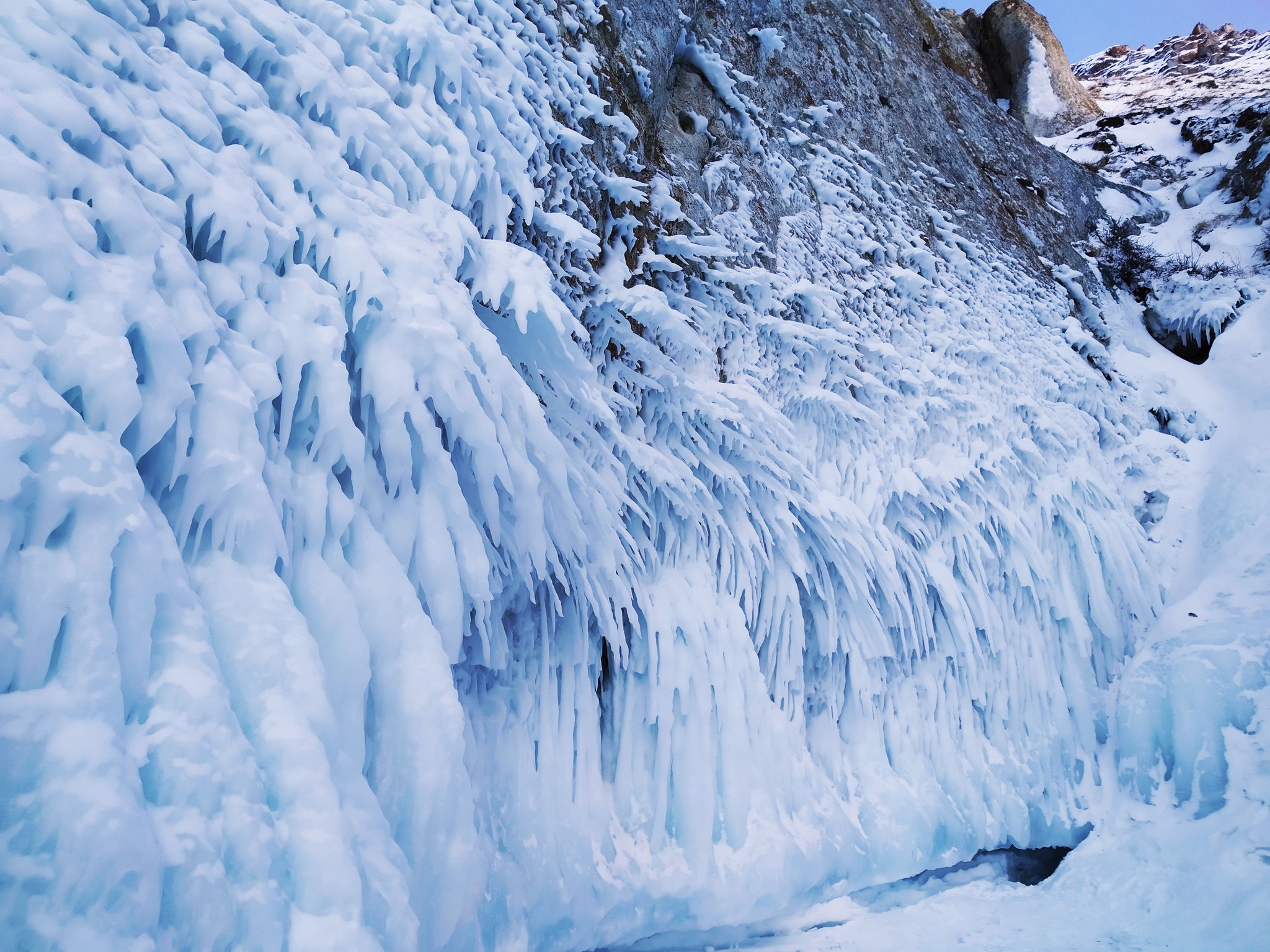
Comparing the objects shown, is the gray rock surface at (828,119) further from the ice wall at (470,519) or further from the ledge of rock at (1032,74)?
the ledge of rock at (1032,74)

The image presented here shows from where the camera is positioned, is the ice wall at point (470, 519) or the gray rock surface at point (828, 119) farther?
the gray rock surface at point (828, 119)

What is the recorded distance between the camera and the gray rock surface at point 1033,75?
13.8 meters

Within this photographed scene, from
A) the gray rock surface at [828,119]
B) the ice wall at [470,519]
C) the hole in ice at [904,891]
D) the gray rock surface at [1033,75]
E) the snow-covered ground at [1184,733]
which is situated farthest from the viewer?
the gray rock surface at [1033,75]

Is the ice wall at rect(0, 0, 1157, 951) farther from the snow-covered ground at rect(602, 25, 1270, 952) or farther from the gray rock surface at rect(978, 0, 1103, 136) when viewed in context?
the gray rock surface at rect(978, 0, 1103, 136)

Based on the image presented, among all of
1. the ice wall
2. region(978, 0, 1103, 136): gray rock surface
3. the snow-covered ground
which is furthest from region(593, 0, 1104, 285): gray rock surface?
region(978, 0, 1103, 136): gray rock surface

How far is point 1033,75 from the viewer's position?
Result: 13969 mm

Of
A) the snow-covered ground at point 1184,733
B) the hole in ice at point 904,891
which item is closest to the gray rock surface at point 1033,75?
the snow-covered ground at point 1184,733

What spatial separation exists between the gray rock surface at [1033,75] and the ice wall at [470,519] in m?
10.2

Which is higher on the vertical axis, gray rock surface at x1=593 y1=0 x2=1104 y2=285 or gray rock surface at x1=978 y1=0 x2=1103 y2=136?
gray rock surface at x1=978 y1=0 x2=1103 y2=136

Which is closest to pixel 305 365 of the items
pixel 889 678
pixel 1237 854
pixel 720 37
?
pixel 889 678

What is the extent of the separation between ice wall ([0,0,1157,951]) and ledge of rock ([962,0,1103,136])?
10212 millimetres

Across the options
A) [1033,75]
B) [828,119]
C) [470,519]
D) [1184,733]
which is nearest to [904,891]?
[1184,733]

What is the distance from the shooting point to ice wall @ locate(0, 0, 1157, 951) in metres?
1.50

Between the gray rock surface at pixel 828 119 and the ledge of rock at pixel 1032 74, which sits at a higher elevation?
the ledge of rock at pixel 1032 74
